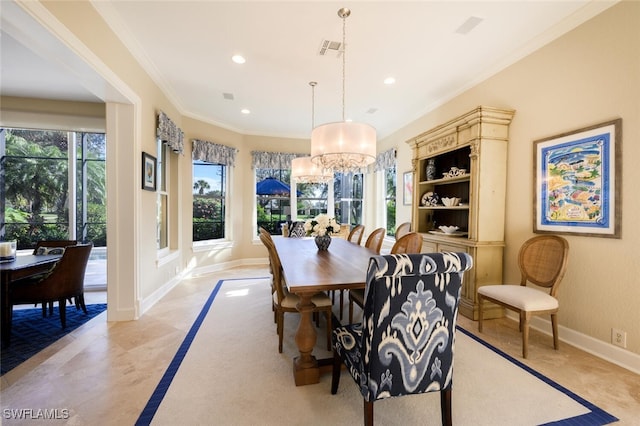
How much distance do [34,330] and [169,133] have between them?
8.97 ft

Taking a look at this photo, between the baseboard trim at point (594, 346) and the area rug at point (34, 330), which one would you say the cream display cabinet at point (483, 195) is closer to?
the baseboard trim at point (594, 346)

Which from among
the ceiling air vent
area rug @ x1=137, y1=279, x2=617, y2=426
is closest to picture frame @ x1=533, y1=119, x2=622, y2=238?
area rug @ x1=137, y1=279, x2=617, y2=426

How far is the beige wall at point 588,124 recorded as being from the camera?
6.70ft

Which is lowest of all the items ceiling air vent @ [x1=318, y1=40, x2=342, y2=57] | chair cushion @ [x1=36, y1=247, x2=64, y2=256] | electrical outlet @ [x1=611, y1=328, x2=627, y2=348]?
electrical outlet @ [x1=611, y1=328, x2=627, y2=348]

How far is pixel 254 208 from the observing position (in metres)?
5.94

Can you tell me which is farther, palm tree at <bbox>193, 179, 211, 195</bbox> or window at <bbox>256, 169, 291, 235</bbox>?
window at <bbox>256, 169, 291, 235</bbox>

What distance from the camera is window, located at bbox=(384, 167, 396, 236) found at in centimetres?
563

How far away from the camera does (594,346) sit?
2.26m

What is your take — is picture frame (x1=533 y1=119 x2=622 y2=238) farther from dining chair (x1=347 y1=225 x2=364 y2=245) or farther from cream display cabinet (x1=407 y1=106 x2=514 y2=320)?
dining chair (x1=347 y1=225 x2=364 y2=245)

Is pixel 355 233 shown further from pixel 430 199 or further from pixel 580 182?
pixel 580 182

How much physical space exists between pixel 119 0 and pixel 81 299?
313 cm

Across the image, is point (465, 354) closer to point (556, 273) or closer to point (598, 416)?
point (598, 416)

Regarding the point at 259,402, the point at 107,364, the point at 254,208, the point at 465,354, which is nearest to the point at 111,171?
the point at 107,364

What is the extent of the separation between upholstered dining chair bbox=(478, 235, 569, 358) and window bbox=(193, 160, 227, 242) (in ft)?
15.7
